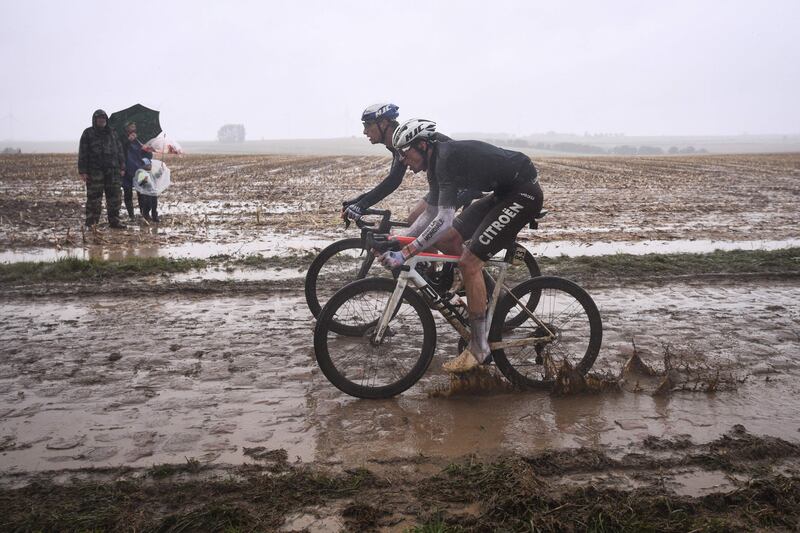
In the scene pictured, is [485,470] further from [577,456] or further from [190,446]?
[190,446]

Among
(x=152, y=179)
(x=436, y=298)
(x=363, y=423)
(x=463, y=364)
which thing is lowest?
(x=363, y=423)

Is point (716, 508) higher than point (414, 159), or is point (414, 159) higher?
point (414, 159)

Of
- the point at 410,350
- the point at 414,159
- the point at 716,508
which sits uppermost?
the point at 414,159

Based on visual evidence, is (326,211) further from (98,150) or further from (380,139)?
(380,139)

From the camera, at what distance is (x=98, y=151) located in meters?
12.0

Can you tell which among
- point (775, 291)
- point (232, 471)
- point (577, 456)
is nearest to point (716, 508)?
point (577, 456)

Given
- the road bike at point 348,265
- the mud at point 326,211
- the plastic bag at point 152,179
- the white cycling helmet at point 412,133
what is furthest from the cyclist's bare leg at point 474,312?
the plastic bag at point 152,179

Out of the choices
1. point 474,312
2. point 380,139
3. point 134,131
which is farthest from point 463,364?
point 134,131

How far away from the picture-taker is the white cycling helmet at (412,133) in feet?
15.5

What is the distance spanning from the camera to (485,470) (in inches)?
141

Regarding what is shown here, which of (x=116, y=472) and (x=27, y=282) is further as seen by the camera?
(x=27, y=282)

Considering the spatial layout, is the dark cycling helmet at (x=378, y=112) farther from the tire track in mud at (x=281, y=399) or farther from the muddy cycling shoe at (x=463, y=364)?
the muddy cycling shoe at (x=463, y=364)

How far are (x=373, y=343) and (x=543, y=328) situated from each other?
4.55ft

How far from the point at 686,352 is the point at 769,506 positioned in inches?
94.6
